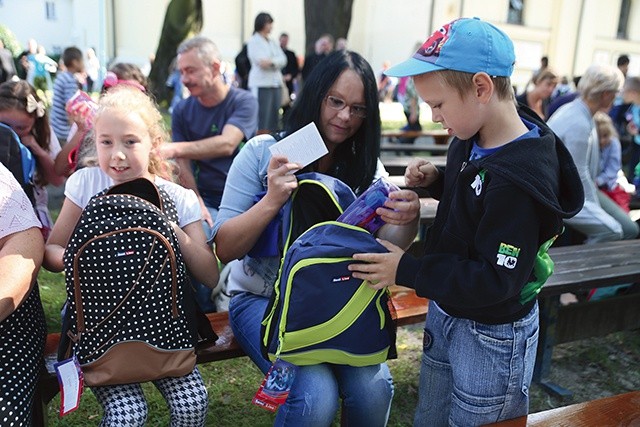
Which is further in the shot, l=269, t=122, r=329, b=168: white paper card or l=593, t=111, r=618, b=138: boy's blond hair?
l=593, t=111, r=618, b=138: boy's blond hair

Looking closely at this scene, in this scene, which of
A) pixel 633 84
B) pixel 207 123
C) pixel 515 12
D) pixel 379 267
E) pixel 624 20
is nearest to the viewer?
pixel 379 267

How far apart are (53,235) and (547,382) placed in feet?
8.52

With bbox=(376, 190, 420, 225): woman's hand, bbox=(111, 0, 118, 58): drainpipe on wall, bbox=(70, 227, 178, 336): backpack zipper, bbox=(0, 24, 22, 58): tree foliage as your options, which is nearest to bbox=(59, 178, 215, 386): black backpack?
bbox=(70, 227, 178, 336): backpack zipper

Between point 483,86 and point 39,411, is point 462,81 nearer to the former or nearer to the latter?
point 483,86

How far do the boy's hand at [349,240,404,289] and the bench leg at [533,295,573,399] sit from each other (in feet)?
5.73

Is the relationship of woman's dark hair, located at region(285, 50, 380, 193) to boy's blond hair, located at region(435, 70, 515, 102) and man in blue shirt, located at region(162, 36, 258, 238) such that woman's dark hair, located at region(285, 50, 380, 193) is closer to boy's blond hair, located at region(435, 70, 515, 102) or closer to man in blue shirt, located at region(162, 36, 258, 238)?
boy's blond hair, located at region(435, 70, 515, 102)

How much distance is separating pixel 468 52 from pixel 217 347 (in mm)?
1360

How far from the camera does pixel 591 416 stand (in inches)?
72.2

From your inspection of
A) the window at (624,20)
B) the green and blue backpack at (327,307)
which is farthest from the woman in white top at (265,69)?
the window at (624,20)

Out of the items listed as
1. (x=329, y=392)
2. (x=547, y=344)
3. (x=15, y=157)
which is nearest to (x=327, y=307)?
(x=329, y=392)

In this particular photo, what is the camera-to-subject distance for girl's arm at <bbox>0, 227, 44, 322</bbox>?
166 cm

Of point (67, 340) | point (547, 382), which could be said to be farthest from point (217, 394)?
point (547, 382)

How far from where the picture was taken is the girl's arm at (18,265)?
1.66 meters

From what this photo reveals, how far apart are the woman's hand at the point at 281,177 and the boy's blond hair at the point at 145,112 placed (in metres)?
Result: 0.49
